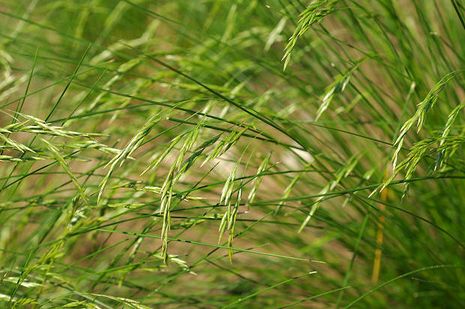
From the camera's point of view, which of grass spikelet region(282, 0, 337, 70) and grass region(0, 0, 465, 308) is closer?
grass spikelet region(282, 0, 337, 70)

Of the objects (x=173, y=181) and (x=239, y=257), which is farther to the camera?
(x=239, y=257)

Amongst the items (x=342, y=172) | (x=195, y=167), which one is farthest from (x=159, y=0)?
(x=342, y=172)

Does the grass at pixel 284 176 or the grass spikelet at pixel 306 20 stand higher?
the grass spikelet at pixel 306 20

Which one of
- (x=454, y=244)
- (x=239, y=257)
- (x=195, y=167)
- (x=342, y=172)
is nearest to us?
(x=342, y=172)

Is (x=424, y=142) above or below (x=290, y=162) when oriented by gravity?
above

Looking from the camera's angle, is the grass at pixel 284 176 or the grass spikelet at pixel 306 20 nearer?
the grass spikelet at pixel 306 20

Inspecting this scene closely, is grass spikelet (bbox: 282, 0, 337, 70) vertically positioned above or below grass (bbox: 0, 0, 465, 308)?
above

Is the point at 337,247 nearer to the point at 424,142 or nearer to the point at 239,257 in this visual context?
the point at 239,257

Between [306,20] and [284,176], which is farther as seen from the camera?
[284,176]

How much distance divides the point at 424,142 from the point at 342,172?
0.28 metres

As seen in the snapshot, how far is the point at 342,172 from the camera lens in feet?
5.20

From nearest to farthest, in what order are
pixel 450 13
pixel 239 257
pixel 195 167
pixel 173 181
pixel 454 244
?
1. pixel 173 181
2. pixel 454 244
3. pixel 450 13
4. pixel 239 257
5. pixel 195 167

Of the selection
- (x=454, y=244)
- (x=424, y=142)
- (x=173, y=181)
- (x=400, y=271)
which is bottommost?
(x=400, y=271)

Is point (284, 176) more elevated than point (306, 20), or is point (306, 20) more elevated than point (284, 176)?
point (306, 20)
